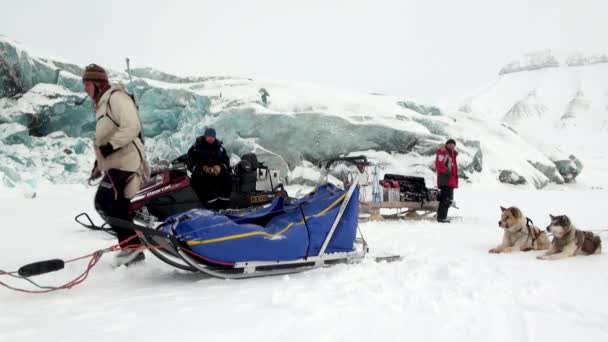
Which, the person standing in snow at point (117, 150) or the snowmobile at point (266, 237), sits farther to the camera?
the person standing in snow at point (117, 150)

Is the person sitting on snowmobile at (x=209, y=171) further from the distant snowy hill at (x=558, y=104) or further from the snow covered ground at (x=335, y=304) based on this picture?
the distant snowy hill at (x=558, y=104)

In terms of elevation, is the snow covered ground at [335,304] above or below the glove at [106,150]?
below

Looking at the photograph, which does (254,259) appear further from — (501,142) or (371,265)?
(501,142)

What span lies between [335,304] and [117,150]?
1.66 m

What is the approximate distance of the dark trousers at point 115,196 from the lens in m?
2.38

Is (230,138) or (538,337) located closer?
(538,337)

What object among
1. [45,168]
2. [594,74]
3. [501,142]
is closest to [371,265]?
[45,168]

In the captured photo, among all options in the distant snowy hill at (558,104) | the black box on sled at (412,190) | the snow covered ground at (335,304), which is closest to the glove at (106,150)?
the snow covered ground at (335,304)

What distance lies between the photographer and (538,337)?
4.55 ft

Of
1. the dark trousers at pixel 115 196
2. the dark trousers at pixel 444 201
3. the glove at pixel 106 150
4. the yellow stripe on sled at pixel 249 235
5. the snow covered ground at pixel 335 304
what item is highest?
the glove at pixel 106 150

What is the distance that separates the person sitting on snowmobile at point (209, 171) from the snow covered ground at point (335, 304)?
1.96 m

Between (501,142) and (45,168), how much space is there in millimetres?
18804

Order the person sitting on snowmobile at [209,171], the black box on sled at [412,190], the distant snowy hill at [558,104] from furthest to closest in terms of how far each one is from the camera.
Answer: the distant snowy hill at [558,104] → the black box on sled at [412,190] → the person sitting on snowmobile at [209,171]

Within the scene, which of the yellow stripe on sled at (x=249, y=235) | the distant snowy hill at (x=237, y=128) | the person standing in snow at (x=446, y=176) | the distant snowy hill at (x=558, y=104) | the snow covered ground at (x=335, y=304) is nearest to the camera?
the snow covered ground at (x=335, y=304)
